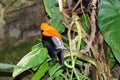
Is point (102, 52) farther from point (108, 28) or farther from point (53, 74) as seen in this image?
point (53, 74)

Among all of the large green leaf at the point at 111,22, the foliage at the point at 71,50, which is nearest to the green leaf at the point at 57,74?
the foliage at the point at 71,50

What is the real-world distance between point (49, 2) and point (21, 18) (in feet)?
0.58

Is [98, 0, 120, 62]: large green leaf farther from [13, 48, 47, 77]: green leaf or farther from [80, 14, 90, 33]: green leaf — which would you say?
[13, 48, 47, 77]: green leaf

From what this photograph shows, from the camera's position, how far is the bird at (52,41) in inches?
44.7

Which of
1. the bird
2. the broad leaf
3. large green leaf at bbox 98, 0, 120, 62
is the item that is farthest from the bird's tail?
large green leaf at bbox 98, 0, 120, 62

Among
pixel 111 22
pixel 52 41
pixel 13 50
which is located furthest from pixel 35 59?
pixel 111 22

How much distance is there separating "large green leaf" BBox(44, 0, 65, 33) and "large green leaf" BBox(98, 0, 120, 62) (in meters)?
0.20

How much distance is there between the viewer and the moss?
1390 millimetres

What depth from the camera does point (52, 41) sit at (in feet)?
3.73

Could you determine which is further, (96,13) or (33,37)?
(33,37)

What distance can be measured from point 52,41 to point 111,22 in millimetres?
329

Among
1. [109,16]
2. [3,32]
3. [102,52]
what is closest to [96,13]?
[109,16]

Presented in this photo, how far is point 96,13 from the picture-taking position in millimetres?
1324

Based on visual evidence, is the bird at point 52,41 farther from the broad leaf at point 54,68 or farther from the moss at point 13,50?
the moss at point 13,50
